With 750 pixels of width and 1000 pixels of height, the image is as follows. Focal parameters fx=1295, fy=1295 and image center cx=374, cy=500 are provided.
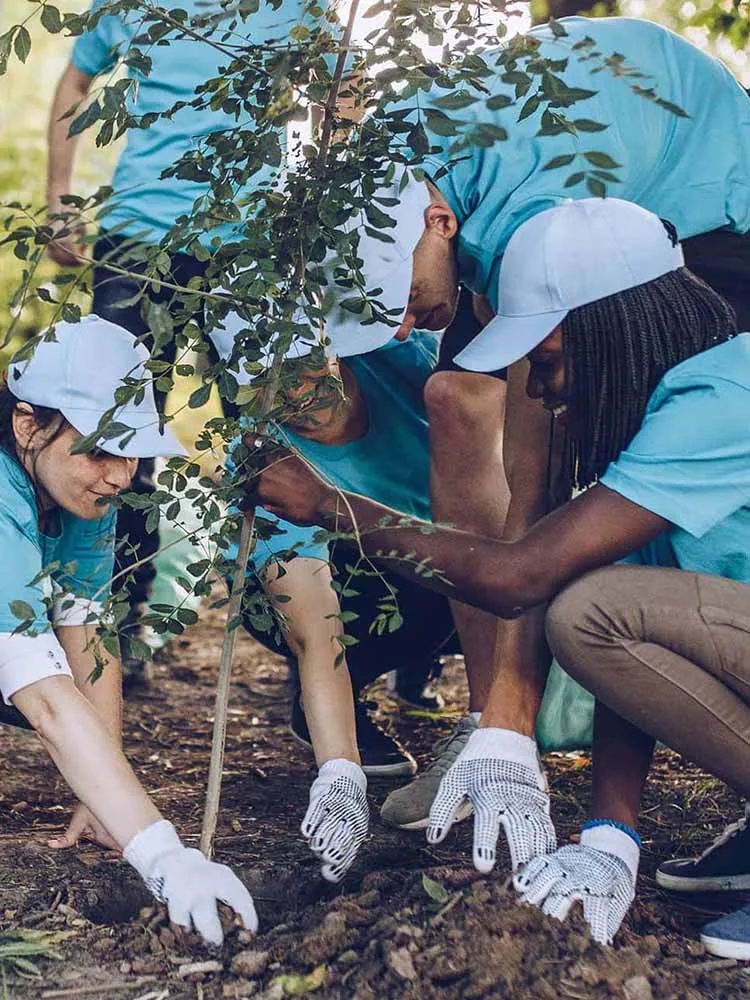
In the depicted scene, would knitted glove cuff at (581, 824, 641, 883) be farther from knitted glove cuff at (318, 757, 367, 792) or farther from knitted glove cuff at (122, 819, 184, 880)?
knitted glove cuff at (122, 819, 184, 880)

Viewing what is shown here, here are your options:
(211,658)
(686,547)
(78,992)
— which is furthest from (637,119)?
(211,658)

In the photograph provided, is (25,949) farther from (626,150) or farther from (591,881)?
(626,150)

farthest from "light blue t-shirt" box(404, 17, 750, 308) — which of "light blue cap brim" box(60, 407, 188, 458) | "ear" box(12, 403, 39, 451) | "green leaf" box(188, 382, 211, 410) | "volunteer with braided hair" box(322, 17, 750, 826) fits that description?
"ear" box(12, 403, 39, 451)

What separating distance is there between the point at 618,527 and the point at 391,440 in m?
1.01

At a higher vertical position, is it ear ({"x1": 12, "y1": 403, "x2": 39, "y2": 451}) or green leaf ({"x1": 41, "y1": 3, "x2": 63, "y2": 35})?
green leaf ({"x1": 41, "y1": 3, "x2": 63, "y2": 35})

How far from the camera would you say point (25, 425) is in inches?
96.9

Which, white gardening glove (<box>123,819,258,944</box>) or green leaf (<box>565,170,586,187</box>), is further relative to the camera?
white gardening glove (<box>123,819,258,944</box>)

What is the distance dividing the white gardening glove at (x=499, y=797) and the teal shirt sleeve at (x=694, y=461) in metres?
0.51

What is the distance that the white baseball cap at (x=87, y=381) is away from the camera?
2.38m

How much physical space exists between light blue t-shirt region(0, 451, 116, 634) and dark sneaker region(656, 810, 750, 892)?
1166 mm

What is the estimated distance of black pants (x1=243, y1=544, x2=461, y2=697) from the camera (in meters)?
3.10

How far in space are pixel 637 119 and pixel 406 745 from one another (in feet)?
5.56

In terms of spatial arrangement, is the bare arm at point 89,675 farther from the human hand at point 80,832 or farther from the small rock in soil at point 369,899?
the small rock in soil at point 369,899

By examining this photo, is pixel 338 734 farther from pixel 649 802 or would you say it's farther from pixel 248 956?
pixel 649 802
